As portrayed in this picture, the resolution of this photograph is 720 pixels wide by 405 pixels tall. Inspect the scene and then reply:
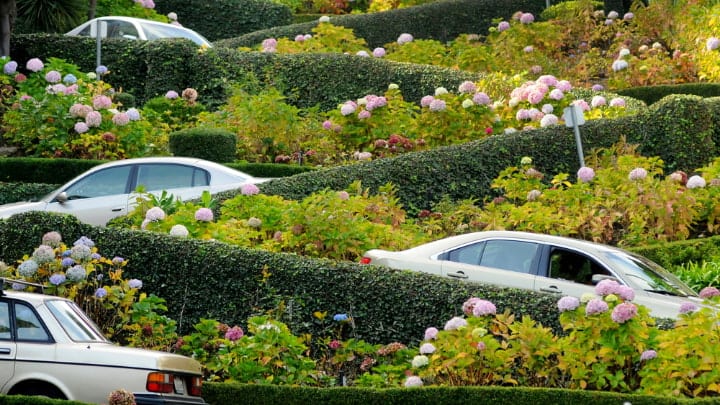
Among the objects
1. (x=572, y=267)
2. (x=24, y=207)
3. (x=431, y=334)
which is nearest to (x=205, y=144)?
(x=24, y=207)

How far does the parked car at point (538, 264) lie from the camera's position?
1465cm

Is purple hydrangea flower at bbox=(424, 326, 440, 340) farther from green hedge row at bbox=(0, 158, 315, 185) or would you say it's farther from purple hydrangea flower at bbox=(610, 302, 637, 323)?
green hedge row at bbox=(0, 158, 315, 185)

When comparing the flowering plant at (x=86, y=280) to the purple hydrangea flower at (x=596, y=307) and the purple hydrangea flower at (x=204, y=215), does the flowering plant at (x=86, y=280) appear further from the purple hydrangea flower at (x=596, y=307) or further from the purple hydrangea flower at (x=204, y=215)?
the purple hydrangea flower at (x=596, y=307)

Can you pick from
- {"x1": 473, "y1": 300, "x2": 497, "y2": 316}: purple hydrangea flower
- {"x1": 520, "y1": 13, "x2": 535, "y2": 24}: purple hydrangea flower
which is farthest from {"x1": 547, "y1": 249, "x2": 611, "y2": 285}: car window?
{"x1": 520, "y1": 13, "x2": 535, "y2": 24}: purple hydrangea flower

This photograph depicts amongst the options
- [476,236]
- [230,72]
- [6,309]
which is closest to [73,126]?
[230,72]

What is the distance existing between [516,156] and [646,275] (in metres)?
6.33

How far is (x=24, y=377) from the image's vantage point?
450 inches

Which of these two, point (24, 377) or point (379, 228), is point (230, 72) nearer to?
point (379, 228)

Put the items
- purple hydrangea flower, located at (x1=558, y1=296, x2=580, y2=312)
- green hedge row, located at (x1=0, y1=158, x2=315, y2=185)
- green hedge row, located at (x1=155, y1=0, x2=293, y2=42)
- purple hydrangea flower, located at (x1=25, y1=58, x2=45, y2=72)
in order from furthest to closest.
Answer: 1. green hedge row, located at (x1=155, y1=0, x2=293, y2=42)
2. purple hydrangea flower, located at (x1=25, y1=58, x2=45, y2=72)
3. green hedge row, located at (x1=0, y1=158, x2=315, y2=185)
4. purple hydrangea flower, located at (x1=558, y1=296, x2=580, y2=312)

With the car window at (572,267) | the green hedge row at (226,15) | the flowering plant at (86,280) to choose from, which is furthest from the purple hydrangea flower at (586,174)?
the green hedge row at (226,15)

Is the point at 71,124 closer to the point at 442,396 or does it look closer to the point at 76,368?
the point at 76,368

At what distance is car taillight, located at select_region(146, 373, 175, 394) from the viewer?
37.4 feet

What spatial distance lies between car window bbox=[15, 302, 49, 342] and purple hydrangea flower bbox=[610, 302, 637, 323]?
166 inches

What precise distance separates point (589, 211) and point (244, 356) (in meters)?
6.81
